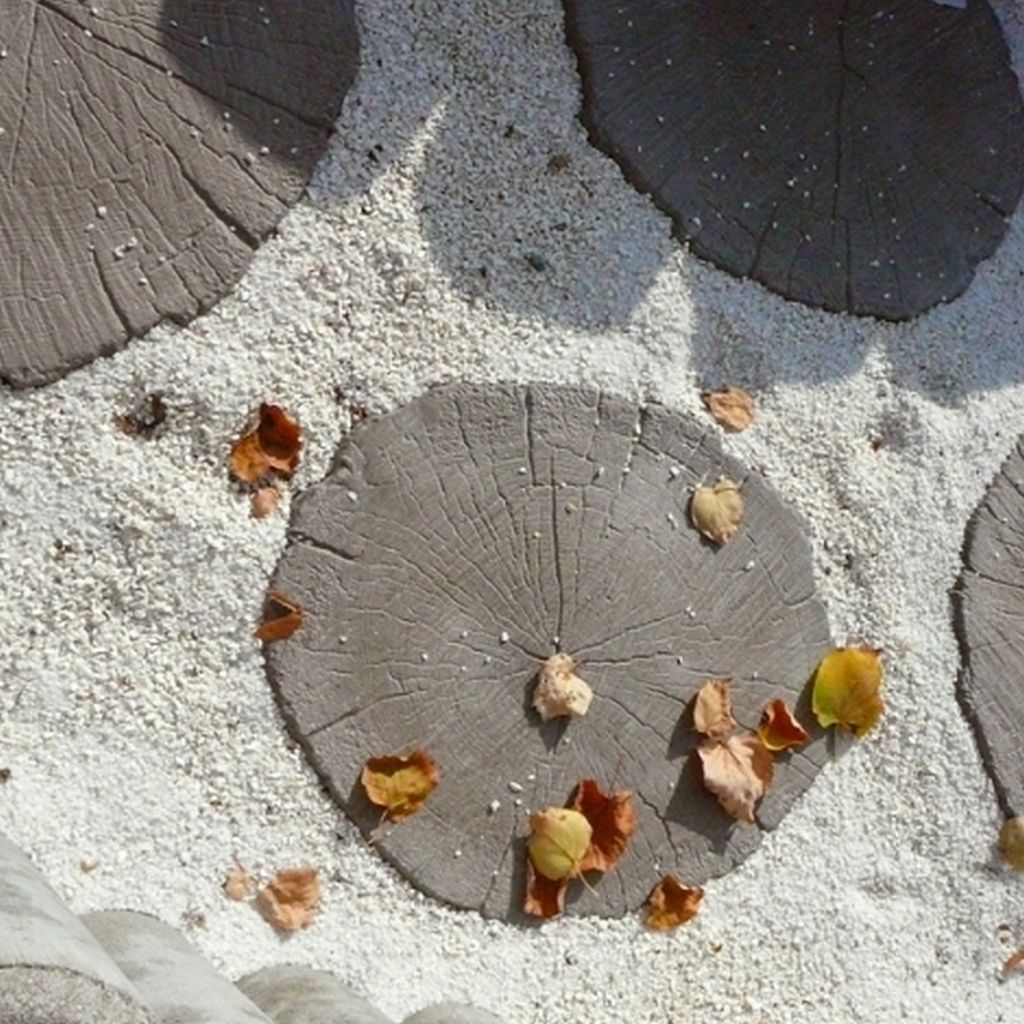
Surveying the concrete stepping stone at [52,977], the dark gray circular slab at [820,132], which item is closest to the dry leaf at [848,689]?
the dark gray circular slab at [820,132]

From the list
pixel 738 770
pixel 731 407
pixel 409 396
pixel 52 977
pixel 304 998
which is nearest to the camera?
pixel 52 977

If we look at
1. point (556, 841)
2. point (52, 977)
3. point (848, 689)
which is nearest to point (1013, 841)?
point (848, 689)

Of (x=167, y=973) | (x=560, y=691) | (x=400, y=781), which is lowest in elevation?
(x=167, y=973)

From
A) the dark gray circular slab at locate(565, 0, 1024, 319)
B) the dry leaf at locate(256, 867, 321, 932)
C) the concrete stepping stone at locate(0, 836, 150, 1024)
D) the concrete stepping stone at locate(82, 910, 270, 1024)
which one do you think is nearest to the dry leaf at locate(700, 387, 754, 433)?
the dark gray circular slab at locate(565, 0, 1024, 319)

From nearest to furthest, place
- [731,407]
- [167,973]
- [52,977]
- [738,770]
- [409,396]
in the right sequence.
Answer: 1. [52,977]
2. [167,973]
3. [409,396]
4. [738,770]
5. [731,407]

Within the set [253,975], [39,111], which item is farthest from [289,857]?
[39,111]

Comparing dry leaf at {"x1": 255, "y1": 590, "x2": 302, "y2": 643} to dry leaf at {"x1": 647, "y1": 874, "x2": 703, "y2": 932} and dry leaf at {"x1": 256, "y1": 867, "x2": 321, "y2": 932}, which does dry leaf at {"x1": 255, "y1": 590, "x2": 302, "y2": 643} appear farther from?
dry leaf at {"x1": 647, "y1": 874, "x2": 703, "y2": 932}

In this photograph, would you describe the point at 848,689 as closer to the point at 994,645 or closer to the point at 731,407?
the point at 994,645

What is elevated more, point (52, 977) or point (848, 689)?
point (848, 689)

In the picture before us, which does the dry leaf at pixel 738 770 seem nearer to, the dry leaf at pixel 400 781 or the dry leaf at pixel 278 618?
the dry leaf at pixel 400 781
